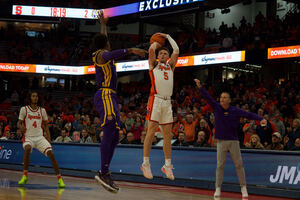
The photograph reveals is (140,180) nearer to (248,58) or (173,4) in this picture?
(248,58)

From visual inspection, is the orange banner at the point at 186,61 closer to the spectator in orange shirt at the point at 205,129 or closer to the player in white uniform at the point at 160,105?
the spectator in orange shirt at the point at 205,129

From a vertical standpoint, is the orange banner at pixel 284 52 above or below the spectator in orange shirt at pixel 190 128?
above

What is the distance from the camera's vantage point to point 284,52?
1856cm

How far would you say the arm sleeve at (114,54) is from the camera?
5.84 m

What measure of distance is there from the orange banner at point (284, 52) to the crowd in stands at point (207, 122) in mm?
1250

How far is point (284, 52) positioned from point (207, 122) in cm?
729

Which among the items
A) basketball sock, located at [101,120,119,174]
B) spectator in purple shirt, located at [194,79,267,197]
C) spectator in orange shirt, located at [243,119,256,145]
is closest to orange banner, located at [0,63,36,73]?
spectator in orange shirt, located at [243,119,256,145]

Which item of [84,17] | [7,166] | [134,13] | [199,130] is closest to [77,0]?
[84,17]

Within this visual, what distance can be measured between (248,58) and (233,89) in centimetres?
160

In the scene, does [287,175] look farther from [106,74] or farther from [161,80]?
[106,74]

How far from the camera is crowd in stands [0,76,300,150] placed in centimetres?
1146

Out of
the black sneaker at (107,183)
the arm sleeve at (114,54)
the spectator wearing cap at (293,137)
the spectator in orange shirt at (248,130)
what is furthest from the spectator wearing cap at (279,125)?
the arm sleeve at (114,54)

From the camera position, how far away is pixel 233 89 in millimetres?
19375

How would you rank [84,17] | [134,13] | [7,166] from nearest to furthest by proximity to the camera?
[7,166]
[134,13]
[84,17]
